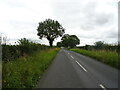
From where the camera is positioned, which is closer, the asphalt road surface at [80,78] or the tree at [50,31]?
the asphalt road surface at [80,78]

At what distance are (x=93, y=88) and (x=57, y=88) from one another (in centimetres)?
165

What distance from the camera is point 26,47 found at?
826 inches

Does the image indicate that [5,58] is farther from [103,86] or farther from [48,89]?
[103,86]

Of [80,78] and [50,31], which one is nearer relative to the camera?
[80,78]

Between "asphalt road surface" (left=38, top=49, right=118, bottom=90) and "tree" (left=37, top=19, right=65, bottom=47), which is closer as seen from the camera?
"asphalt road surface" (left=38, top=49, right=118, bottom=90)

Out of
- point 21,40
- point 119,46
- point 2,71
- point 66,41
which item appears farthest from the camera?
point 66,41

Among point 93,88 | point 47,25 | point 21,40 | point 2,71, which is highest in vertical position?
point 47,25

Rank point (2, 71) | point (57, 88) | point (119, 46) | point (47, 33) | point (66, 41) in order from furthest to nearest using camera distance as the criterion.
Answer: point (66, 41) < point (47, 33) < point (119, 46) < point (2, 71) < point (57, 88)

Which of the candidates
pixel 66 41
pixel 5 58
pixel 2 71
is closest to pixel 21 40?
pixel 5 58

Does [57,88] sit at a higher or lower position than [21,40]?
lower

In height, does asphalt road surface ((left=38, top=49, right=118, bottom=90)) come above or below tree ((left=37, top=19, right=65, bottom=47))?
below

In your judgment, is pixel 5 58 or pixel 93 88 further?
pixel 5 58

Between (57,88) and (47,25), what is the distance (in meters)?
73.6

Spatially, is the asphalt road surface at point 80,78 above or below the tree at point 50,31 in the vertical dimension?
below
